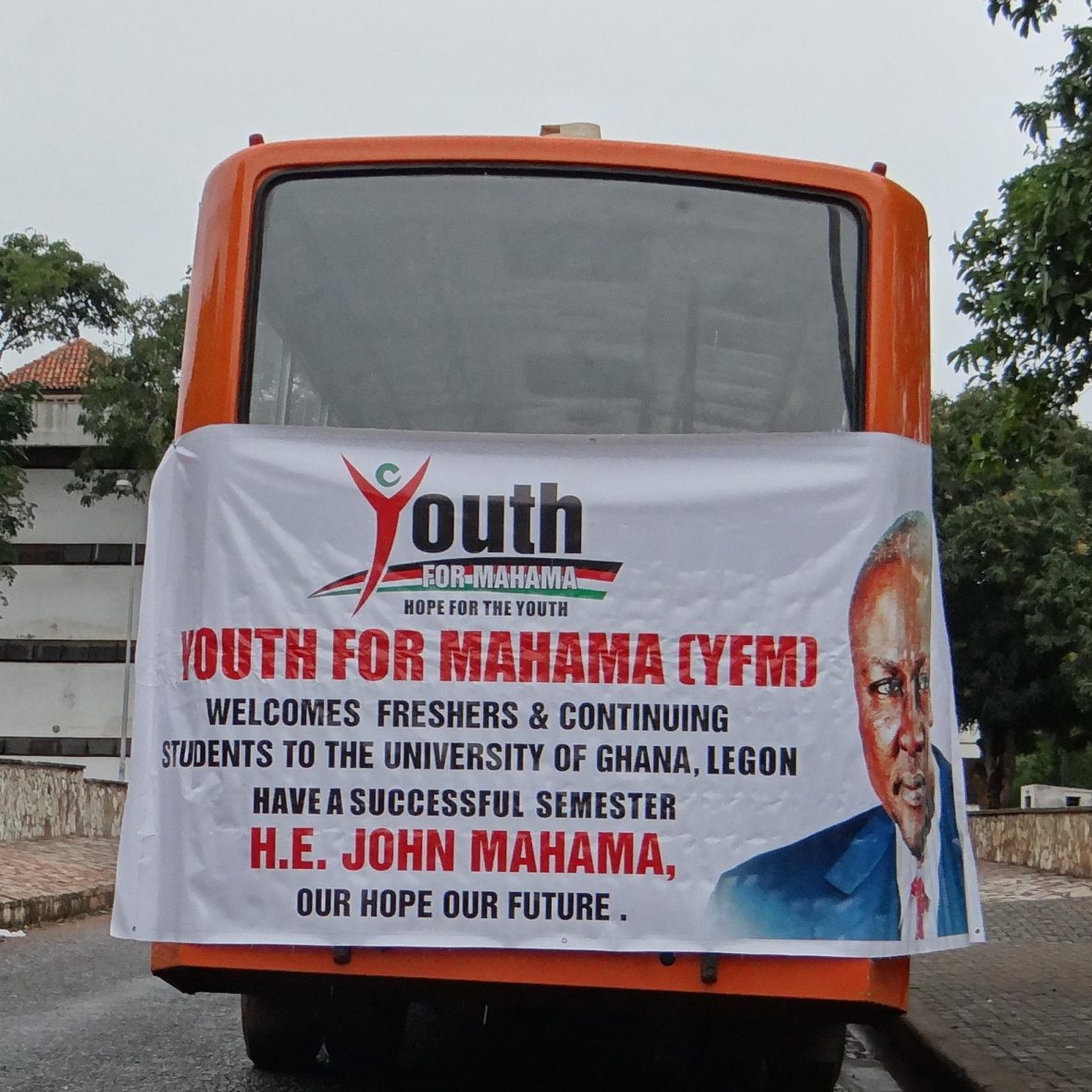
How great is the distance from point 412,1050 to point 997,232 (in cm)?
589

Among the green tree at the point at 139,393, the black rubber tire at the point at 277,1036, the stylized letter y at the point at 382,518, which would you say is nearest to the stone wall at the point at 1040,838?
the black rubber tire at the point at 277,1036

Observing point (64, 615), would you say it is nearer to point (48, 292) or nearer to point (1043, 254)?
point (48, 292)

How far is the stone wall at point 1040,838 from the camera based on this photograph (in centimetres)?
2125

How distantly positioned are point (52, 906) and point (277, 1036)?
10.2m

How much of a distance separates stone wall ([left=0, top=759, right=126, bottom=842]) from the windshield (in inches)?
773

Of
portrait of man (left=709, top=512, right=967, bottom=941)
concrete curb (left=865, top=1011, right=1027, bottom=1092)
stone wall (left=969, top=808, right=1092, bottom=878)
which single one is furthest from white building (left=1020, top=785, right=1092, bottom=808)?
portrait of man (left=709, top=512, right=967, bottom=941)

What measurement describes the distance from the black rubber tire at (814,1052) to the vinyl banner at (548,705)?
2.65 ft

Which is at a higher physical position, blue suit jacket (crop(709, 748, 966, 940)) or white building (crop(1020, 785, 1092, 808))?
white building (crop(1020, 785, 1092, 808))

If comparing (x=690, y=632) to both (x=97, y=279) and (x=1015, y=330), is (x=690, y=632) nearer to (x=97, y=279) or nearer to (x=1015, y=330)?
(x=1015, y=330)

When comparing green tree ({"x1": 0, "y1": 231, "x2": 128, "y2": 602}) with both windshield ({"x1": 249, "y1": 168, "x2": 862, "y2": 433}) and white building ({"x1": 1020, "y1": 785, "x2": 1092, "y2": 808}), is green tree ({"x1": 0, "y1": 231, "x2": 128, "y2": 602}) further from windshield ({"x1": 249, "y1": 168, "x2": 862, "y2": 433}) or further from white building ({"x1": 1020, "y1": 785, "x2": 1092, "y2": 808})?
windshield ({"x1": 249, "y1": 168, "x2": 862, "y2": 433})

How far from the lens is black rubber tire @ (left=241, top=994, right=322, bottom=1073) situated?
6332mm

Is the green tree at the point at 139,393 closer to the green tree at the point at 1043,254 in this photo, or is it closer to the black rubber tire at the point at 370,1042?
the green tree at the point at 1043,254

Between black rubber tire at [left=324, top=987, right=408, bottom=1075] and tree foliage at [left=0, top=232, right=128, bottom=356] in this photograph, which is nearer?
black rubber tire at [left=324, top=987, right=408, bottom=1075]

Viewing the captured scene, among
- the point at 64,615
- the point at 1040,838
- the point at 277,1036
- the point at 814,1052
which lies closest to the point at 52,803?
the point at 1040,838
